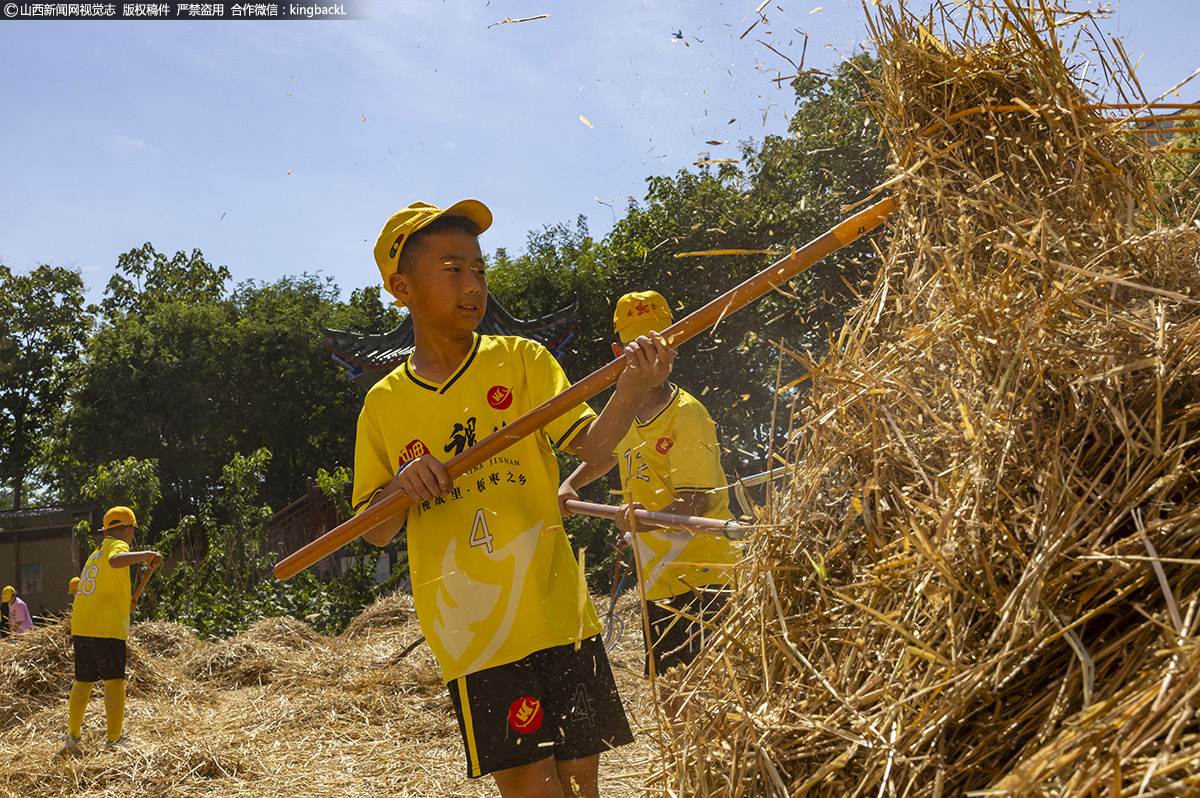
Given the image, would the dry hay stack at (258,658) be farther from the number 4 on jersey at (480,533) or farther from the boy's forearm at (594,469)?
the number 4 on jersey at (480,533)

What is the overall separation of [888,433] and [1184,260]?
631mm

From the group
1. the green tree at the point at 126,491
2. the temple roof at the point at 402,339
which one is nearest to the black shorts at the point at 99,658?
the temple roof at the point at 402,339

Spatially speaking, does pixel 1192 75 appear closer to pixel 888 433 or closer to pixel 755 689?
pixel 888 433

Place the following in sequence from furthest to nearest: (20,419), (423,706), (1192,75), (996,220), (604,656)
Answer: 1. (20,419)
2. (423,706)
3. (604,656)
4. (1192,75)
5. (996,220)

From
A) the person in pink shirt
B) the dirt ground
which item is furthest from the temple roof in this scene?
the person in pink shirt

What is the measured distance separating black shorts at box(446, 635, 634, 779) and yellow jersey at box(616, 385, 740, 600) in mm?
1089

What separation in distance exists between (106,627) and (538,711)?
4.99m

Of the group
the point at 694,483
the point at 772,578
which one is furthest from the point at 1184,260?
the point at 694,483

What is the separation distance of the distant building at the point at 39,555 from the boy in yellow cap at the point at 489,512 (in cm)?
2018

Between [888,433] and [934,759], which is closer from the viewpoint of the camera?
[934,759]

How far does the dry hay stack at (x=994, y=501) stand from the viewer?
1.25m

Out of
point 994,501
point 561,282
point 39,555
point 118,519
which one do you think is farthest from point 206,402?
point 994,501

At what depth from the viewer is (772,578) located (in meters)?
1.66

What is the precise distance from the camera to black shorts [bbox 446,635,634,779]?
7.48 feet
